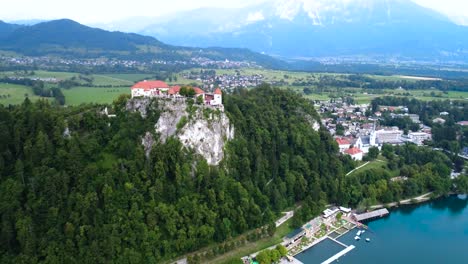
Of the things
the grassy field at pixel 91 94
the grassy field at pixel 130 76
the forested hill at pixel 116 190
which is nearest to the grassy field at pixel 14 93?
the grassy field at pixel 91 94

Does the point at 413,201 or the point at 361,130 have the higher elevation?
the point at 361,130

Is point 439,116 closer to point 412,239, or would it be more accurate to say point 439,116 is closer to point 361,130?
point 361,130

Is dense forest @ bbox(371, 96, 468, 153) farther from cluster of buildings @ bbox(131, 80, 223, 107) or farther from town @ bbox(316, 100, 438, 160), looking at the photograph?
cluster of buildings @ bbox(131, 80, 223, 107)

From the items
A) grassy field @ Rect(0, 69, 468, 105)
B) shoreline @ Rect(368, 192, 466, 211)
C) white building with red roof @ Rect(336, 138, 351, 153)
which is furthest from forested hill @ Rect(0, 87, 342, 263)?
grassy field @ Rect(0, 69, 468, 105)

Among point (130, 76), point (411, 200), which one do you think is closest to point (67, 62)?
point (130, 76)

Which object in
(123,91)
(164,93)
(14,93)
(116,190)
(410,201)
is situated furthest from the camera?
(123,91)

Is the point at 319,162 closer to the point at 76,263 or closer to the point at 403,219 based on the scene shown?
the point at 403,219

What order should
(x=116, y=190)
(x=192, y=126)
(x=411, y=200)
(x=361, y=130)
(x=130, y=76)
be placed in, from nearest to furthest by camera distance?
(x=116, y=190) < (x=192, y=126) < (x=411, y=200) < (x=361, y=130) < (x=130, y=76)
